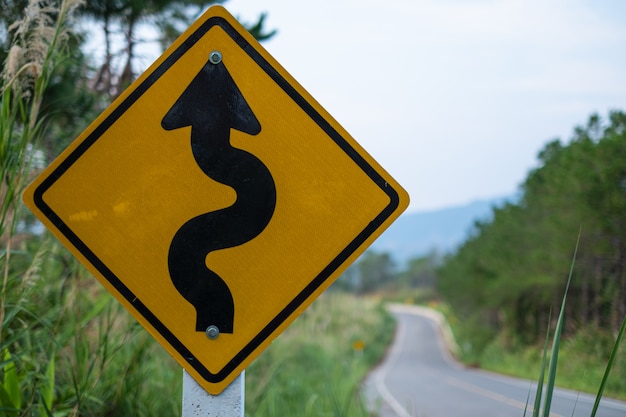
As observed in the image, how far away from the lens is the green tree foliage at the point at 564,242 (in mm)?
16984

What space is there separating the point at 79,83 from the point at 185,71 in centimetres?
428

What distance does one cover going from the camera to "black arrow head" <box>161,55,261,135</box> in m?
1.82

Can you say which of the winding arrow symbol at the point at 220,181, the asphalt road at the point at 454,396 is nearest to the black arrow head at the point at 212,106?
the winding arrow symbol at the point at 220,181

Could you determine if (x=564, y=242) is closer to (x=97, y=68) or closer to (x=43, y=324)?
(x=97, y=68)

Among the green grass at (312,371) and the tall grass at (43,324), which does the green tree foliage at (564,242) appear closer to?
the green grass at (312,371)

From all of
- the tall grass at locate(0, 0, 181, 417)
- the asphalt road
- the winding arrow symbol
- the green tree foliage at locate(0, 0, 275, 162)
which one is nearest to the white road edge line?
the asphalt road

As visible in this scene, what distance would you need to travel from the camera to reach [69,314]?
3.50 metres

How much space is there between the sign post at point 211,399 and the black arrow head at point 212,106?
0.62 m

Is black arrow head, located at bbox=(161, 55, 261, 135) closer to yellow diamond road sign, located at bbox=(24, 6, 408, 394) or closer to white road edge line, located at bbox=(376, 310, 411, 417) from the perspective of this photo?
yellow diamond road sign, located at bbox=(24, 6, 408, 394)

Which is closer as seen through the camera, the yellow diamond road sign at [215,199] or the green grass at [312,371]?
the yellow diamond road sign at [215,199]

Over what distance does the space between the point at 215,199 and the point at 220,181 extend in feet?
0.15

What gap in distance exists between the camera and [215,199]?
5.85 feet

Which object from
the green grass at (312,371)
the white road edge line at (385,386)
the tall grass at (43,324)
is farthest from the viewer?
the white road edge line at (385,386)

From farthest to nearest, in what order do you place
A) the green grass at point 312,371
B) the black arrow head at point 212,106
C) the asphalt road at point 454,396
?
the asphalt road at point 454,396, the green grass at point 312,371, the black arrow head at point 212,106
